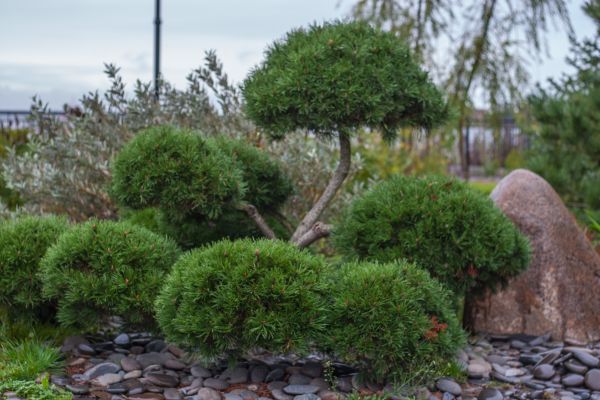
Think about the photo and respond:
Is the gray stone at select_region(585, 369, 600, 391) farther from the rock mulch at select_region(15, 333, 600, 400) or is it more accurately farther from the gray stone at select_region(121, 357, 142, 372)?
the gray stone at select_region(121, 357, 142, 372)

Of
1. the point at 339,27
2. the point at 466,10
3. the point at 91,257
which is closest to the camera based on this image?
the point at 91,257

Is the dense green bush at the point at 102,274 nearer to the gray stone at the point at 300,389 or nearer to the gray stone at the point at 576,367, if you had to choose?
the gray stone at the point at 300,389

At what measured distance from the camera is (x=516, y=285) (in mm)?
5273

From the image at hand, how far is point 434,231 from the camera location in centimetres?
446

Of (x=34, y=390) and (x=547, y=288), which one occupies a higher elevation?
(x=547, y=288)

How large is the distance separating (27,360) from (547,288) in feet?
11.0

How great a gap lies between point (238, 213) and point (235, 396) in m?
1.47

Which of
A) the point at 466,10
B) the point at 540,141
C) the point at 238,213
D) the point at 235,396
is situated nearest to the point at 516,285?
the point at 238,213

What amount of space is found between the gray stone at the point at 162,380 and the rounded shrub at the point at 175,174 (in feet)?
3.05

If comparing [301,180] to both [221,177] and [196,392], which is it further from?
[196,392]

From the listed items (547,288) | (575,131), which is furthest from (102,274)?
(575,131)

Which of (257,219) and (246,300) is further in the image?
(257,219)

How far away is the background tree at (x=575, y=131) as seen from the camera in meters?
8.13

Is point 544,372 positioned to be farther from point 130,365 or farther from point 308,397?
point 130,365
